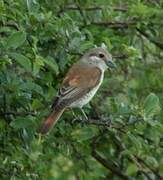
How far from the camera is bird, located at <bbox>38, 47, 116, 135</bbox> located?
4629 millimetres

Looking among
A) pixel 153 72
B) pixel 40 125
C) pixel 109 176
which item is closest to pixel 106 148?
pixel 109 176

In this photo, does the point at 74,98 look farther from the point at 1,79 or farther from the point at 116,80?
the point at 116,80

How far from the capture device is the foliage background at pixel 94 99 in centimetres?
438

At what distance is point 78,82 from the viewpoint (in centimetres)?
533

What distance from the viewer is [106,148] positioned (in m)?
6.25

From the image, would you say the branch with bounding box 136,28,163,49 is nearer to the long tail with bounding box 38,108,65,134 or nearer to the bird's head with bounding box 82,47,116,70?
the bird's head with bounding box 82,47,116,70

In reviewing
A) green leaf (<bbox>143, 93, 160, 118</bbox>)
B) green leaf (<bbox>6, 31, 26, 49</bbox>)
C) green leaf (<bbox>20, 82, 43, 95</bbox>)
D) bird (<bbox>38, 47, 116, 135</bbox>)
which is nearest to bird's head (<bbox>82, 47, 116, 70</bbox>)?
bird (<bbox>38, 47, 116, 135</bbox>)

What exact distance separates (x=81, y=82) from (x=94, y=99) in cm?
51

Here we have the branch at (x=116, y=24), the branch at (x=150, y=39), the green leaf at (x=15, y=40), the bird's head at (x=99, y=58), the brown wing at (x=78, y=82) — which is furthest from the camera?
the branch at (x=150, y=39)

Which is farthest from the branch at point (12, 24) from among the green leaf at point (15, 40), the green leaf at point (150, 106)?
the green leaf at point (150, 106)

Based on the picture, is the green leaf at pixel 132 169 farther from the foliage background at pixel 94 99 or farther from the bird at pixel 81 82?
the bird at pixel 81 82

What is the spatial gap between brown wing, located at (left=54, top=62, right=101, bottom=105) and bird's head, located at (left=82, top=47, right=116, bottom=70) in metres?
0.05

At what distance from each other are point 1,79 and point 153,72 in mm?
2442

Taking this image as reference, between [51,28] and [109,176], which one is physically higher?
[51,28]
